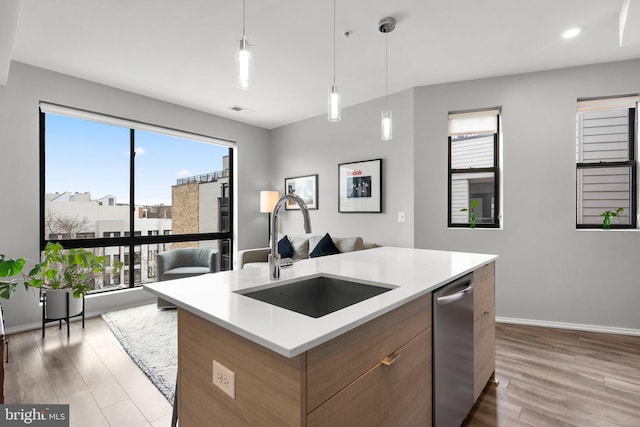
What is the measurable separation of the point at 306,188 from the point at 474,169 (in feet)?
7.66

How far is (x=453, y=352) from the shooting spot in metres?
1.51

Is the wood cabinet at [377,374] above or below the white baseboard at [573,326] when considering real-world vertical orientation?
above

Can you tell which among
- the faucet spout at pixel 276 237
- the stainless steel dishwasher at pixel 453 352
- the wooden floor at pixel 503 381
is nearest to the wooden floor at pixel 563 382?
the wooden floor at pixel 503 381

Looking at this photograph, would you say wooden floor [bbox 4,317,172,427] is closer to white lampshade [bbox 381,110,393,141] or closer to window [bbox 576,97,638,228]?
white lampshade [bbox 381,110,393,141]

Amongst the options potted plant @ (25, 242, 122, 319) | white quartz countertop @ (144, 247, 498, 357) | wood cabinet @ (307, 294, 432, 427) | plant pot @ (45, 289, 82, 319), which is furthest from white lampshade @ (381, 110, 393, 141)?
plant pot @ (45, 289, 82, 319)

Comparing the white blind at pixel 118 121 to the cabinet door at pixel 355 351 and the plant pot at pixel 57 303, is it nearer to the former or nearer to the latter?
the plant pot at pixel 57 303

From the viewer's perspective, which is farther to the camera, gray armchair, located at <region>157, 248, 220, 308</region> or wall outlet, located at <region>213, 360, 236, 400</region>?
gray armchair, located at <region>157, 248, 220, 308</region>

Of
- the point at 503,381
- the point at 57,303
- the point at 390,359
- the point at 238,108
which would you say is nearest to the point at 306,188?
the point at 238,108

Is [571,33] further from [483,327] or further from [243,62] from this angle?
[243,62]

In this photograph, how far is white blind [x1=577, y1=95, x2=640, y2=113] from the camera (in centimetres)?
301

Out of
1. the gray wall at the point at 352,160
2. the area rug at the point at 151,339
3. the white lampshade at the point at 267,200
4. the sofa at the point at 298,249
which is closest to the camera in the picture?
the area rug at the point at 151,339

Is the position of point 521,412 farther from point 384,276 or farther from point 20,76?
point 20,76

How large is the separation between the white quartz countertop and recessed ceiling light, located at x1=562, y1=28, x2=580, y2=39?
6.61 ft

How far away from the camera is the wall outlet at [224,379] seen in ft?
3.06
